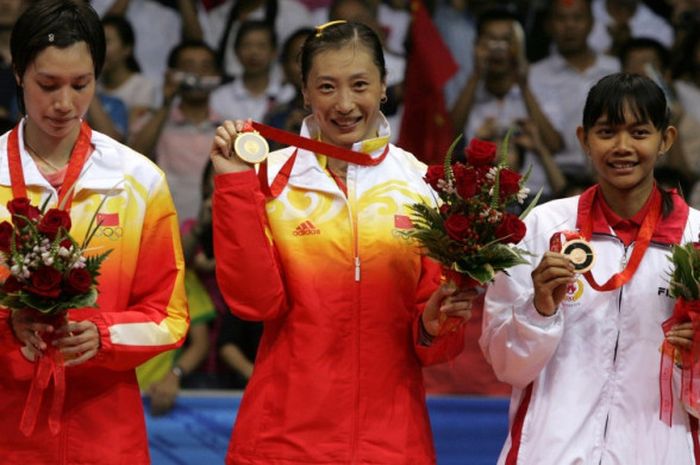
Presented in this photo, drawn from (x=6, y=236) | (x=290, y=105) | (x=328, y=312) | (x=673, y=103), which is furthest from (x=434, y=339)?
(x=673, y=103)

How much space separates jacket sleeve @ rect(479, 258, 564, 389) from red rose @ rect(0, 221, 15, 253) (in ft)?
4.68

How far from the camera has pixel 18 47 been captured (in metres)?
3.96

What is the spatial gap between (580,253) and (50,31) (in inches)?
65.5

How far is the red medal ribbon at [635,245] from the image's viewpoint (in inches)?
158

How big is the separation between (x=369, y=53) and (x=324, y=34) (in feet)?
0.50

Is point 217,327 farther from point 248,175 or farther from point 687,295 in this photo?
point 687,295

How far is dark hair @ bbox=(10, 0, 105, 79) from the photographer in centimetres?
393

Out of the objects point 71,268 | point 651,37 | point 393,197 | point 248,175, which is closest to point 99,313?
point 71,268

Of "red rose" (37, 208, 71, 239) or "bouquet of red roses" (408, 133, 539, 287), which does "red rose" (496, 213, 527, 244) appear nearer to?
"bouquet of red roses" (408, 133, 539, 287)

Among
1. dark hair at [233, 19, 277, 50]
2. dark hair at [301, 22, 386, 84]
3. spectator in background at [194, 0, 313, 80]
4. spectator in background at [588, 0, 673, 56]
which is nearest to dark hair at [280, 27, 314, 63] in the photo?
dark hair at [233, 19, 277, 50]

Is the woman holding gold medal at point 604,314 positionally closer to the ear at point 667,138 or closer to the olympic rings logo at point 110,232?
the ear at point 667,138

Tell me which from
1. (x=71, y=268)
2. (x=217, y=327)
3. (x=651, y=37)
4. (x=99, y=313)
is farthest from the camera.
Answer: (x=651, y=37)

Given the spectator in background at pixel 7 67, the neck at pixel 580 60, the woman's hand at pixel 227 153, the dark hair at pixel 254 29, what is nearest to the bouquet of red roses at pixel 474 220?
the woman's hand at pixel 227 153

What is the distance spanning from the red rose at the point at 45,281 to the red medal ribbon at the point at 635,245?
143 cm
